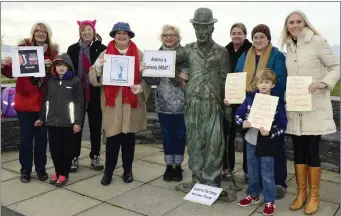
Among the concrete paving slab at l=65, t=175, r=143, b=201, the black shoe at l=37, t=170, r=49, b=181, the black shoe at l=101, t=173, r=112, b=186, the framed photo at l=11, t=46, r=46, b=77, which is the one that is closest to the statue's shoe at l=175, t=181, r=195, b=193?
the concrete paving slab at l=65, t=175, r=143, b=201

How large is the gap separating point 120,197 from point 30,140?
144cm

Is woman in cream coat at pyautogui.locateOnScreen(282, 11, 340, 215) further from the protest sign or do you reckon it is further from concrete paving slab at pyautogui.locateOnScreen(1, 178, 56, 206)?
concrete paving slab at pyautogui.locateOnScreen(1, 178, 56, 206)

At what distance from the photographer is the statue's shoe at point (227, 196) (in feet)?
13.4

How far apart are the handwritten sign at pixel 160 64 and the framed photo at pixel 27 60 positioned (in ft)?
4.34

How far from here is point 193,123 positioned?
4129 millimetres

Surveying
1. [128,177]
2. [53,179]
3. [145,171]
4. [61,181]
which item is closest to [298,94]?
[128,177]

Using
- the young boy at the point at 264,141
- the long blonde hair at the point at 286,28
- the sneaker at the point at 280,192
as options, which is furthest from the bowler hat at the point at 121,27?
the sneaker at the point at 280,192

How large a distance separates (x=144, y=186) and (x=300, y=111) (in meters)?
2.14

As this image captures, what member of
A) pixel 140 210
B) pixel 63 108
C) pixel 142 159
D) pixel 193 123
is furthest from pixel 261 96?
pixel 142 159

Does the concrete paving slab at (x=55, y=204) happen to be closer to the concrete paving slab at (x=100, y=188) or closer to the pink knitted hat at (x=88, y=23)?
the concrete paving slab at (x=100, y=188)

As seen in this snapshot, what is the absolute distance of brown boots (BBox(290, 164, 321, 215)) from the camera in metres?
3.80

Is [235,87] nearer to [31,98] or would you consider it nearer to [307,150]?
[307,150]

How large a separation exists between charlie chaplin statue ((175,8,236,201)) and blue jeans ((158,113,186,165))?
467 millimetres

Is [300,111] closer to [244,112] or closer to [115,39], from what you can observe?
[244,112]
